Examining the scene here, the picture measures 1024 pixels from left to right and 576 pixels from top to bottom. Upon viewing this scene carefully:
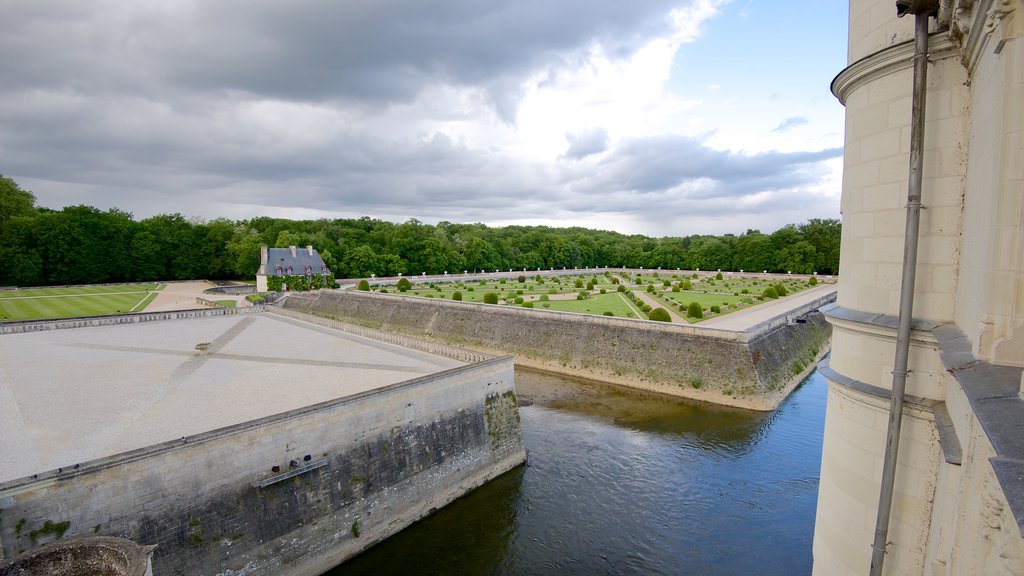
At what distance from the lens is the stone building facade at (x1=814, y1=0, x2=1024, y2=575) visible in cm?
279

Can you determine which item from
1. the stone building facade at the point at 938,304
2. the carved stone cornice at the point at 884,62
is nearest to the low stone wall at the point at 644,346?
the stone building facade at the point at 938,304

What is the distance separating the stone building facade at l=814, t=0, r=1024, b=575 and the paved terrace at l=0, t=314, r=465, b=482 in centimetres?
1287

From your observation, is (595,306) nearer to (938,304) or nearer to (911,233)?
(938,304)

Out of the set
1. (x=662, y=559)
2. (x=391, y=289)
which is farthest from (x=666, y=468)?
(x=391, y=289)

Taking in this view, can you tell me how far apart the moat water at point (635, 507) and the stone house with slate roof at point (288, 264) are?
1644 inches

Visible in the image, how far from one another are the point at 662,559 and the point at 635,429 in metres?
7.97

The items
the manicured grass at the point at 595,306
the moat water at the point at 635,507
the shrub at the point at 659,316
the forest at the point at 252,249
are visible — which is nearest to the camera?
the moat water at the point at 635,507

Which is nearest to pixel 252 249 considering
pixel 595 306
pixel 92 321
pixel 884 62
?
pixel 92 321

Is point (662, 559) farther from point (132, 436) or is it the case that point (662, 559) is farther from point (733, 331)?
point (733, 331)

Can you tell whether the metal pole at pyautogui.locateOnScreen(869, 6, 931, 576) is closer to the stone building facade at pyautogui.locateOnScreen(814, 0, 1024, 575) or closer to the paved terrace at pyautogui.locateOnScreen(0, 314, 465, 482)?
the stone building facade at pyautogui.locateOnScreen(814, 0, 1024, 575)

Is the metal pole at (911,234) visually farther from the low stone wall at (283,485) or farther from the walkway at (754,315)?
the walkway at (754,315)

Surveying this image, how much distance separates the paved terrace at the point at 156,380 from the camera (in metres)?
11.3

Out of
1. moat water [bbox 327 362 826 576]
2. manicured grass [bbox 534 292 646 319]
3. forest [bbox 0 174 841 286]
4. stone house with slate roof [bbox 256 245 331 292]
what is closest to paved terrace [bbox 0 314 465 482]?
moat water [bbox 327 362 826 576]

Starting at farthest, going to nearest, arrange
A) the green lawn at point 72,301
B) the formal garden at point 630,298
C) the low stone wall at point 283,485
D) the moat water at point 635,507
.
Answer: the green lawn at point 72,301, the formal garden at point 630,298, the moat water at point 635,507, the low stone wall at point 283,485
